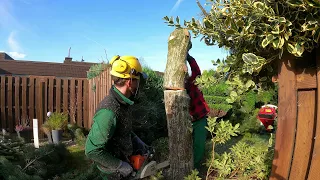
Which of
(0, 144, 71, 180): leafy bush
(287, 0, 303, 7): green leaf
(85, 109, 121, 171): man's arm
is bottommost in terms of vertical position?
(0, 144, 71, 180): leafy bush

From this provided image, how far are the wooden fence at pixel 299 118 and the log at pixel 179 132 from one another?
2.77 m

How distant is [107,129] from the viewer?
1.99 metres

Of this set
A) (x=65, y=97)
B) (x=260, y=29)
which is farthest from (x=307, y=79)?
(x=65, y=97)

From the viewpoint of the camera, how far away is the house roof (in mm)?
27094

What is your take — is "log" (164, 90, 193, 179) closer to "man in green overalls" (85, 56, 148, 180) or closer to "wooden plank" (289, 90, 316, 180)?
"man in green overalls" (85, 56, 148, 180)

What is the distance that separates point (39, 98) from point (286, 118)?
9.67 metres

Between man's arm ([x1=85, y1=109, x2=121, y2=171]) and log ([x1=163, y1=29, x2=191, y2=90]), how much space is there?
6.91ft

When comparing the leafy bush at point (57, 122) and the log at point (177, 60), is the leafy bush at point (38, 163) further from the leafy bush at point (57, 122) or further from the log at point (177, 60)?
the leafy bush at point (57, 122)

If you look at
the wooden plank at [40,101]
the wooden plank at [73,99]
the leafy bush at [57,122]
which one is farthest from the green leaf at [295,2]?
the wooden plank at [40,101]

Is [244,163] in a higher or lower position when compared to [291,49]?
lower

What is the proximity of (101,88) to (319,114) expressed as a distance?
681 cm

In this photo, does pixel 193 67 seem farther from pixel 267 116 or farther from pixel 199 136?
pixel 267 116

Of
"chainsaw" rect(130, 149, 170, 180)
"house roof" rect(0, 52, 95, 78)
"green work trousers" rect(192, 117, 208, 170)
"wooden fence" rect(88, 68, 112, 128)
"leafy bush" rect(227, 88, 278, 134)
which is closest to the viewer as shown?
"chainsaw" rect(130, 149, 170, 180)

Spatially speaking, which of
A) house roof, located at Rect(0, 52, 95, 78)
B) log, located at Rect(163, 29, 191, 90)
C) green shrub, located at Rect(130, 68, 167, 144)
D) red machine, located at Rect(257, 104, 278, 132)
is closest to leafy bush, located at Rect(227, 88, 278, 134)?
red machine, located at Rect(257, 104, 278, 132)
